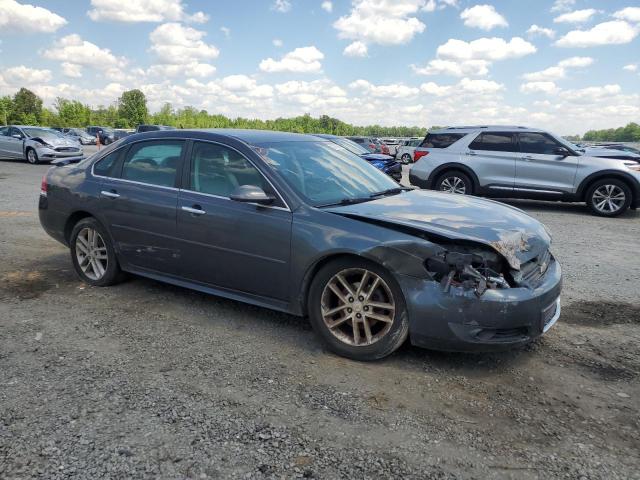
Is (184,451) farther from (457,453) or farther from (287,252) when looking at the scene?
(287,252)

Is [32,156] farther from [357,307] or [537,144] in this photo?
[357,307]

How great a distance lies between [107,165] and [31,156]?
19.1m

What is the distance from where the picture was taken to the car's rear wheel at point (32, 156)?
2127 centimetres

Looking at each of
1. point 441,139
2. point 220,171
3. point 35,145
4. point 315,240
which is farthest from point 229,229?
point 35,145

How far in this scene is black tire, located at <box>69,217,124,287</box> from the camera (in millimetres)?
5086

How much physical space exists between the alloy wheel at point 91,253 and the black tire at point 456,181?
8445mm

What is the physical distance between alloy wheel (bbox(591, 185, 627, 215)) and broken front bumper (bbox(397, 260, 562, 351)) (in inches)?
346

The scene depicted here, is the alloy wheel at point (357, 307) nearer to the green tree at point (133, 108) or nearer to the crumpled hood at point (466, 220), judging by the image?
the crumpled hood at point (466, 220)

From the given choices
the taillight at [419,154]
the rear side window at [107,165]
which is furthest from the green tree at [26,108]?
the rear side window at [107,165]

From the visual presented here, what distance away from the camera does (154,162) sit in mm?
4820

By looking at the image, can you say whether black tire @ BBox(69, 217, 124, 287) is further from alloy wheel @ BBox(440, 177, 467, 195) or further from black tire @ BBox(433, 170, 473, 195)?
alloy wheel @ BBox(440, 177, 467, 195)

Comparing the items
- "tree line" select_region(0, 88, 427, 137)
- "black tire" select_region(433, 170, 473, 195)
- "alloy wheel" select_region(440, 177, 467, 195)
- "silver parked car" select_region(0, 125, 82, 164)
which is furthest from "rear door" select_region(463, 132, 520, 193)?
"tree line" select_region(0, 88, 427, 137)

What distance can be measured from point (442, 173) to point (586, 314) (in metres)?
7.93

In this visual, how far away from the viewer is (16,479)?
2375 millimetres
